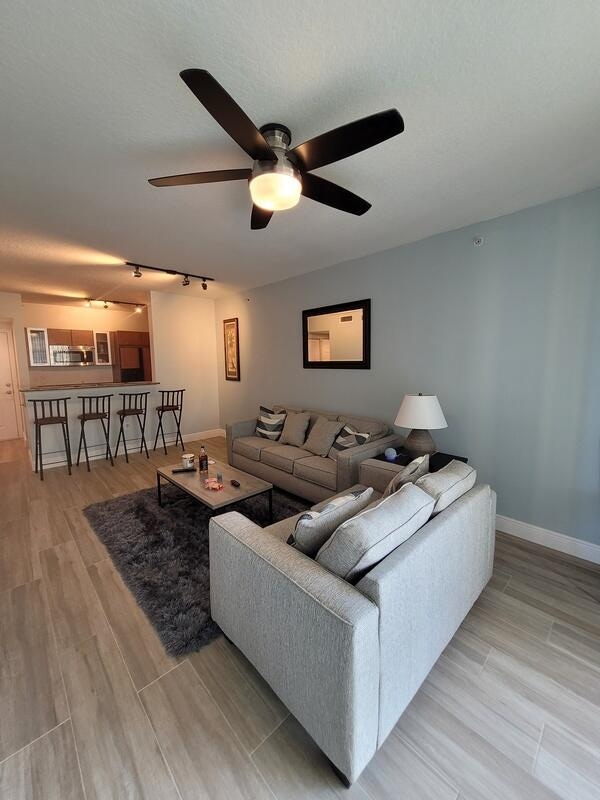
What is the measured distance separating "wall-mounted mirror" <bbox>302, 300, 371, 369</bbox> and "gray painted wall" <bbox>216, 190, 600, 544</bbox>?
0.12m

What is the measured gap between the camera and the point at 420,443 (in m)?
2.76

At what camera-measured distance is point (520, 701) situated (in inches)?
54.5

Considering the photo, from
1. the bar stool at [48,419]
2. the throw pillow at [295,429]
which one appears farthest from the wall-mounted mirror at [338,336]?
the bar stool at [48,419]

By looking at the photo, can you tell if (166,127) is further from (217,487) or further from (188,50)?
(217,487)

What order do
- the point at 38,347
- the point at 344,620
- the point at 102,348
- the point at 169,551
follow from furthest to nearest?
the point at 102,348 < the point at 38,347 < the point at 169,551 < the point at 344,620

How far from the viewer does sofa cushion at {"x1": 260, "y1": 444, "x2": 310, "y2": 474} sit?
132 inches

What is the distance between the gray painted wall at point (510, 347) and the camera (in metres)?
2.31

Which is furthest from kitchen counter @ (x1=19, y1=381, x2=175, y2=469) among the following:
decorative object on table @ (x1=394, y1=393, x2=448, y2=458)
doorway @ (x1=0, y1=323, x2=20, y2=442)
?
decorative object on table @ (x1=394, y1=393, x2=448, y2=458)

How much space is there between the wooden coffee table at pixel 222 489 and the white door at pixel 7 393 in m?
4.80

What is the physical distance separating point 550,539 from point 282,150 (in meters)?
3.22

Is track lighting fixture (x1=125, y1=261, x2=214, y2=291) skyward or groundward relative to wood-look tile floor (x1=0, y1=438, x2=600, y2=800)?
skyward

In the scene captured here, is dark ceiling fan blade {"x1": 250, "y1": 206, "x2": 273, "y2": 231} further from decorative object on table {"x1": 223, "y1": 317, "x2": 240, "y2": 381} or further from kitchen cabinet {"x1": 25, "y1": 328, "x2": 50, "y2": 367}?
kitchen cabinet {"x1": 25, "y1": 328, "x2": 50, "y2": 367}

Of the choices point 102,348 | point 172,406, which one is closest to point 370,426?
point 172,406

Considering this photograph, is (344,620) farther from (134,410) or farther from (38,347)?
(38,347)
